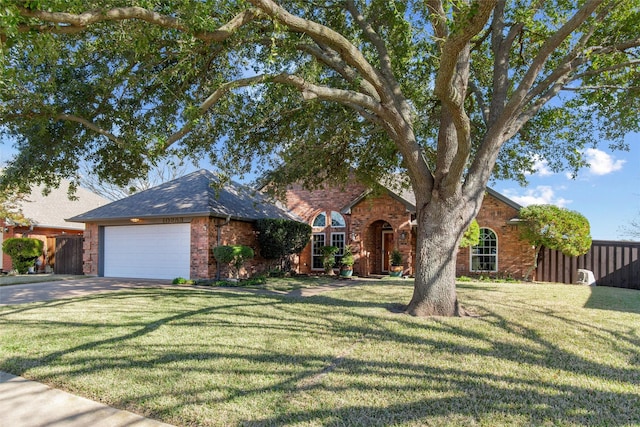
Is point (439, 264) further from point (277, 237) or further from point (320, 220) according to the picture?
point (320, 220)

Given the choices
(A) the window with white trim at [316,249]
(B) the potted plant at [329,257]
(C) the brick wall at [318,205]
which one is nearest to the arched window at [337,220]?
(C) the brick wall at [318,205]

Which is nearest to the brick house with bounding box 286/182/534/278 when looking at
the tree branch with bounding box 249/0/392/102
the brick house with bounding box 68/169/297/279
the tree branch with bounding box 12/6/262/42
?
the brick house with bounding box 68/169/297/279

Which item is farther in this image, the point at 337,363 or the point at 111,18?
the point at 111,18

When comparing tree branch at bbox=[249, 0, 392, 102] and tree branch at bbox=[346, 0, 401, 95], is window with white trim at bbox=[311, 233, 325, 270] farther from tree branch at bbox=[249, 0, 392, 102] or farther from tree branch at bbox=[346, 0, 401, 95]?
tree branch at bbox=[249, 0, 392, 102]

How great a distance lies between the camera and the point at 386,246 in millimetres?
20734

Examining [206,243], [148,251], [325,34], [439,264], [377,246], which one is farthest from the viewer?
[377,246]

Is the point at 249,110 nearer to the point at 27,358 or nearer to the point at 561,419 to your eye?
the point at 27,358

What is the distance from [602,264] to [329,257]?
1105cm

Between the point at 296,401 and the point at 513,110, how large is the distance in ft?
20.2

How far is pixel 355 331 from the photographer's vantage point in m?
6.39

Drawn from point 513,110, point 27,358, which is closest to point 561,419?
point 513,110

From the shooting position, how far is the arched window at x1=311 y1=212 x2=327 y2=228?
68.7 ft

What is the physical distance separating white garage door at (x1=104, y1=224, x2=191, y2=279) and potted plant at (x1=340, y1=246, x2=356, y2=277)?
6852 mm

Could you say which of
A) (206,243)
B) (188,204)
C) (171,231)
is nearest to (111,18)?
(206,243)
